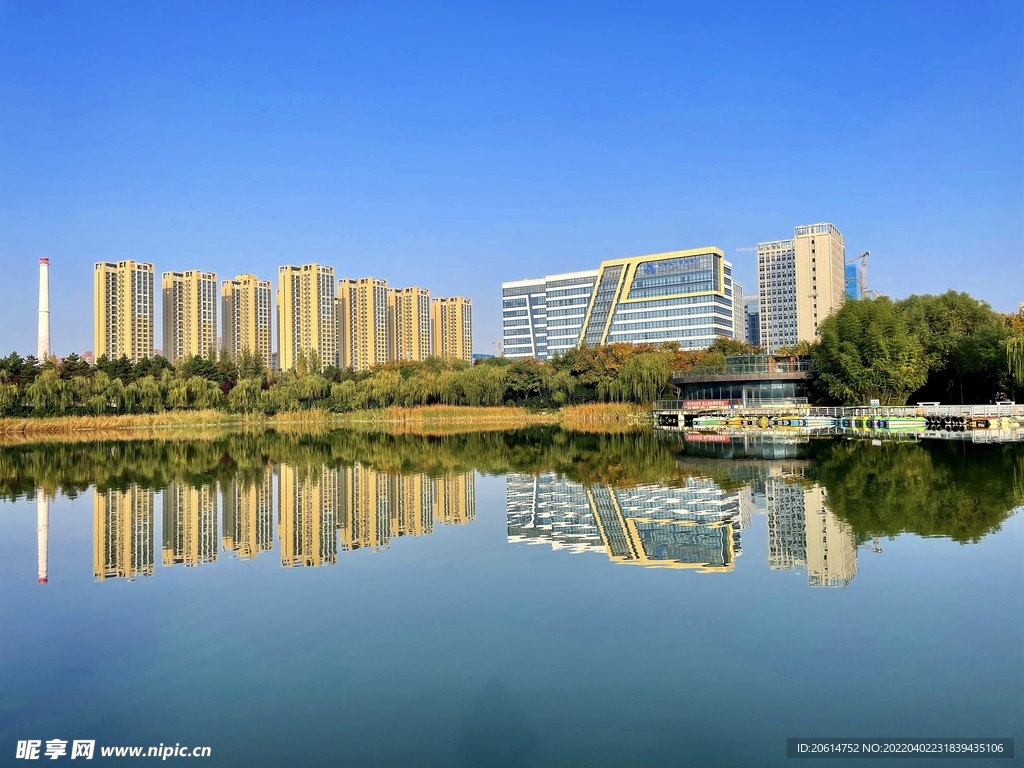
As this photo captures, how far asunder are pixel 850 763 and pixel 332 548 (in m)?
8.55

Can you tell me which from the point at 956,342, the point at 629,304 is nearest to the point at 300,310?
the point at 629,304

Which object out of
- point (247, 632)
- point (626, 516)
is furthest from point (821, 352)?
point (247, 632)

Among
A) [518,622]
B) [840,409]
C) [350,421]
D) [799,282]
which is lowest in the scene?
[518,622]

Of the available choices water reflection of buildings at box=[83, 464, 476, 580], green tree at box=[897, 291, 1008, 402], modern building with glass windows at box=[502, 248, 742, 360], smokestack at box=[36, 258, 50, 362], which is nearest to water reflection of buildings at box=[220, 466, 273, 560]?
water reflection of buildings at box=[83, 464, 476, 580]

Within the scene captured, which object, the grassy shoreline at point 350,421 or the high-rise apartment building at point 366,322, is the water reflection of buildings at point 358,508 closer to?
the grassy shoreline at point 350,421

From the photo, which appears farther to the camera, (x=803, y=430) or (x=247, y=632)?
(x=803, y=430)

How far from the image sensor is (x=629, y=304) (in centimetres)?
10288

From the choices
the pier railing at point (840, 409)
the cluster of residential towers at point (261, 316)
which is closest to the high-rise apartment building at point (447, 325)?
the cluster of residential towers at point (261, 316)

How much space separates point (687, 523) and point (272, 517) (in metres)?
7.86

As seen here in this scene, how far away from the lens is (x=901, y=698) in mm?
5852

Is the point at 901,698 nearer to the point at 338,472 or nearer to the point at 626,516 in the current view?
the point at 626,516

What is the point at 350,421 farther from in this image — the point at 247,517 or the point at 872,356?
the point at 247,517

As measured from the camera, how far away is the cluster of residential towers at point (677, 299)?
97188mm

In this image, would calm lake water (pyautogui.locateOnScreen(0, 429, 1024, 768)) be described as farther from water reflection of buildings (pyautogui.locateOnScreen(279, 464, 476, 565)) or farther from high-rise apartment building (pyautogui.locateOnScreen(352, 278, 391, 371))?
high-rise apartment building (pyautogui.locateOnScreen(352, 278, 391, 371))
